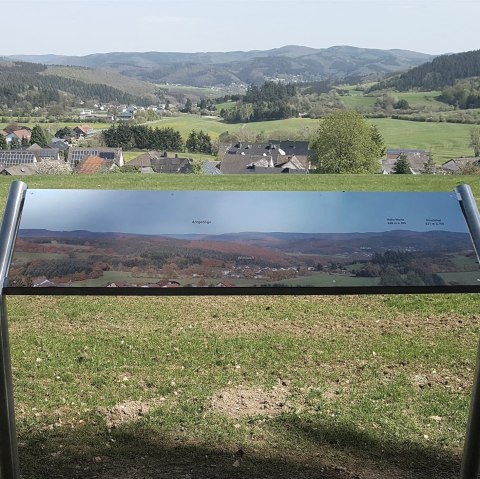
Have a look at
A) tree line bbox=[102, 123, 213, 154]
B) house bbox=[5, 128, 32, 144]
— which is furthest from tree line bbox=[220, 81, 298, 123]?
house bbox=[5, 128, 32, 144]

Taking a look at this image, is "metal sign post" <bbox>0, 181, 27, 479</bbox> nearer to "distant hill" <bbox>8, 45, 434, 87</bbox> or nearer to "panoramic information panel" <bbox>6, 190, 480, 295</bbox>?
"panoramic information panel" <bbox>6, 190, 480, 295</bbox>

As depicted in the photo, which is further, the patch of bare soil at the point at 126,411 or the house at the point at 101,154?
the house at the point at 101,154

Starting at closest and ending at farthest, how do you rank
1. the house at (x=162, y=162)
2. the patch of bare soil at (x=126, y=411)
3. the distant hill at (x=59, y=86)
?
the patch of bare soil at (x=126, y=411) → the house at (x=162, y=162) → the distant hill at (x=59, y=86)

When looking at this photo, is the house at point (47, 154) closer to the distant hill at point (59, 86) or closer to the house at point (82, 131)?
the house at point (82, 131)

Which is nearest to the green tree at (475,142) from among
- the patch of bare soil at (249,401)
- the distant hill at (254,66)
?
the patch of bare soil at (249,401)

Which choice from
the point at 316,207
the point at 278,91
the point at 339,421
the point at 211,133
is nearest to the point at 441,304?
the point at 339,421

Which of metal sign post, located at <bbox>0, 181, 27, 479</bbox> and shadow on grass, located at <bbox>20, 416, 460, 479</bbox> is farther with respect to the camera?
shadow on grass, located at <bbox>20, 416, 460, 479</bbox>

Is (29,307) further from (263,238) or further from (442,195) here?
(442,195)
